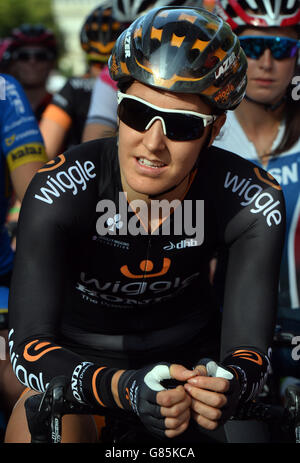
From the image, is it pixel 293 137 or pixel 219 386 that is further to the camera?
pixel 293 137

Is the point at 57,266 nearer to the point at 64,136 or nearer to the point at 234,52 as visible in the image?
the point at 234,52

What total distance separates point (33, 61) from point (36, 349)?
20.8ft

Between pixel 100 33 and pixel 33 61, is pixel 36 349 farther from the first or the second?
pixel 33 61

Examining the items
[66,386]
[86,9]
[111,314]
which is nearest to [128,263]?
[111,314]

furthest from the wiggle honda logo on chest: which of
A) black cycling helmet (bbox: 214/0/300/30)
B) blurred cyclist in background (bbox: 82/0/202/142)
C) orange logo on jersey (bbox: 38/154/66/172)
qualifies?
blurred cyclist in background (bbox: 82/0/202/142)

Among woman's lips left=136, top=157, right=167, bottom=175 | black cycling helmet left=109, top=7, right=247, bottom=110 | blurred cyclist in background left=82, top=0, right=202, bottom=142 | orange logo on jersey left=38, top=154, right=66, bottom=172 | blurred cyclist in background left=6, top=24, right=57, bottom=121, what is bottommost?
blurred cyclist in background left=6, top=24, right=57, bottom=121

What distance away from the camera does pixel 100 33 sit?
727 centimetres

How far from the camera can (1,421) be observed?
302cm

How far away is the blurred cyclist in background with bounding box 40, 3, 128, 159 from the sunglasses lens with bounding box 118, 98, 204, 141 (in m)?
3.44

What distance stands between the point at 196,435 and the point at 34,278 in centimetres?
105

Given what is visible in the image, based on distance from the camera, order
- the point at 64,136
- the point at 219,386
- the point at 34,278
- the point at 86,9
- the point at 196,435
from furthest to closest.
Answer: the point at 86,9 < the point at 64,136 < the point at 196,435 < the point at 34,278 < the point at 219,386

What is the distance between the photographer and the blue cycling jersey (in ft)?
12.4

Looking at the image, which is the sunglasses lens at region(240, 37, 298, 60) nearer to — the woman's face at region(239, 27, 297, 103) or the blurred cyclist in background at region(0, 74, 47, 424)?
the woman's face at region(239, 27, 297, 103)

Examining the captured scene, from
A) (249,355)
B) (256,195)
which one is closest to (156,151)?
(256,195)
